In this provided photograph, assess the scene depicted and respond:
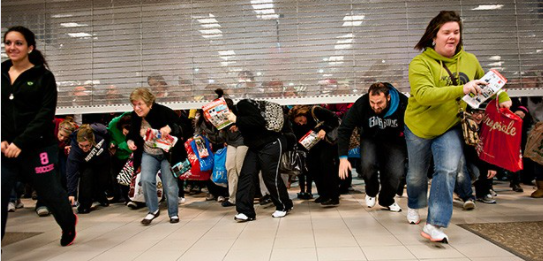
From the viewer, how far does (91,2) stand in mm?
5477

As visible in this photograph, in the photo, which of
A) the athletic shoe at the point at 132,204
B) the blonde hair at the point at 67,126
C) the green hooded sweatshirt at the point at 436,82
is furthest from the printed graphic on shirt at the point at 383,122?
the blonde hair at the point at 67,126

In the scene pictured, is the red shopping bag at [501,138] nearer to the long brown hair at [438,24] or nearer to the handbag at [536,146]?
the long brown hair at [438,24]

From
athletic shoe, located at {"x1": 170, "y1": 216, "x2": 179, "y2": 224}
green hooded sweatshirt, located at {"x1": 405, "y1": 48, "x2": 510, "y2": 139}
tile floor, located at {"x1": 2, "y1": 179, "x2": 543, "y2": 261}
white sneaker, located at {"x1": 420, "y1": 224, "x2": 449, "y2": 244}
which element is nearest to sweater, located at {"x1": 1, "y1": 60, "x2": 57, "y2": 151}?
tile floor, located at {"x1": 2, "y1": 179, "x2": 543, "y2": 261}

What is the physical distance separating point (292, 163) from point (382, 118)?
1.23 meters

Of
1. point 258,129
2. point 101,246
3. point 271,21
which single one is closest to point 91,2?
point 271,21

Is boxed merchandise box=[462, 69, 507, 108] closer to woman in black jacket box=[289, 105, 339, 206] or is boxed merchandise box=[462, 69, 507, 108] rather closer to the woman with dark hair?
woman in black jacket box=[289, 105, 339, 206]

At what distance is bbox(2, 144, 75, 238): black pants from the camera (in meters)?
3.04

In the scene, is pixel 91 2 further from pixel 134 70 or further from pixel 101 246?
pixel 101 246

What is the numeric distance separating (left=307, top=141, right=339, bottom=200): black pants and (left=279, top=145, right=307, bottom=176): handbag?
1.59ft

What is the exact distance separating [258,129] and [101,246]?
198 centimetres

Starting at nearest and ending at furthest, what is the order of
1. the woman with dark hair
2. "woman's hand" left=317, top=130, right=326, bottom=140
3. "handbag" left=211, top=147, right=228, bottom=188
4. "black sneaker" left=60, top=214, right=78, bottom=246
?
the woman with dark hair
"black sneaker" left=60, top=214, right=78, bottom=246
"woman's hand" left=317, top=130, right=326, bottom=140
"handbag" left=211, top=147, right=228, bottom=188

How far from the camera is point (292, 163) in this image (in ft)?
15.7

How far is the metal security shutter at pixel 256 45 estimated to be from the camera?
5043 millimetres

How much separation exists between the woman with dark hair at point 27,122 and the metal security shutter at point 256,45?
218 cm
